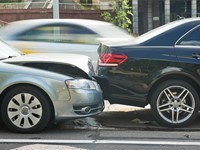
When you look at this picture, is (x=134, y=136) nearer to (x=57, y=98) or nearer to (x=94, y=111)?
(x=94, y=111)

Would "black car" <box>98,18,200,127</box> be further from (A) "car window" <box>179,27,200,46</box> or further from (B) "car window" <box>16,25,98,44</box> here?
(B) "car window" <box>16,25,98,44</box>

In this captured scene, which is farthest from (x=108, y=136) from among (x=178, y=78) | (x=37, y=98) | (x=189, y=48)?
(x=189, y=48)

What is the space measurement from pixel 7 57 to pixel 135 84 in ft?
6.38

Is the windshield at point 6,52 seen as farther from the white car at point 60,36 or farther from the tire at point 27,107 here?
the white car at point 60,36

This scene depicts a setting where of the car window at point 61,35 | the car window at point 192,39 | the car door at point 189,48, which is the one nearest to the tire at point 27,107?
the car door at point 189,48

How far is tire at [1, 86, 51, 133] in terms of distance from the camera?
18.1 ft

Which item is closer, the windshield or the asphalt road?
the asphalt road

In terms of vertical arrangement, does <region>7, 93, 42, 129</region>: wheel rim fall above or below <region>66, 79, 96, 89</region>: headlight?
below

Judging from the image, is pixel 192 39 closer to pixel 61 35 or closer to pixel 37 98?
pixel 37 98

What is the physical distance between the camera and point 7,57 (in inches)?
240

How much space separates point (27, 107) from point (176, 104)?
6.92ft

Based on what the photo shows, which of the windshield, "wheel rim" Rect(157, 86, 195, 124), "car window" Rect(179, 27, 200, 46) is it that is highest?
"car window" Rect(179, 27, 200, 46)

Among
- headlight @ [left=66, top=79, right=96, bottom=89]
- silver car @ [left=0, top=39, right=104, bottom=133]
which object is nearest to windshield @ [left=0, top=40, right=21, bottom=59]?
silver car @ [left=0, top=39, right=104, bottom=133]

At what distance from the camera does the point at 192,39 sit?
235 inches
